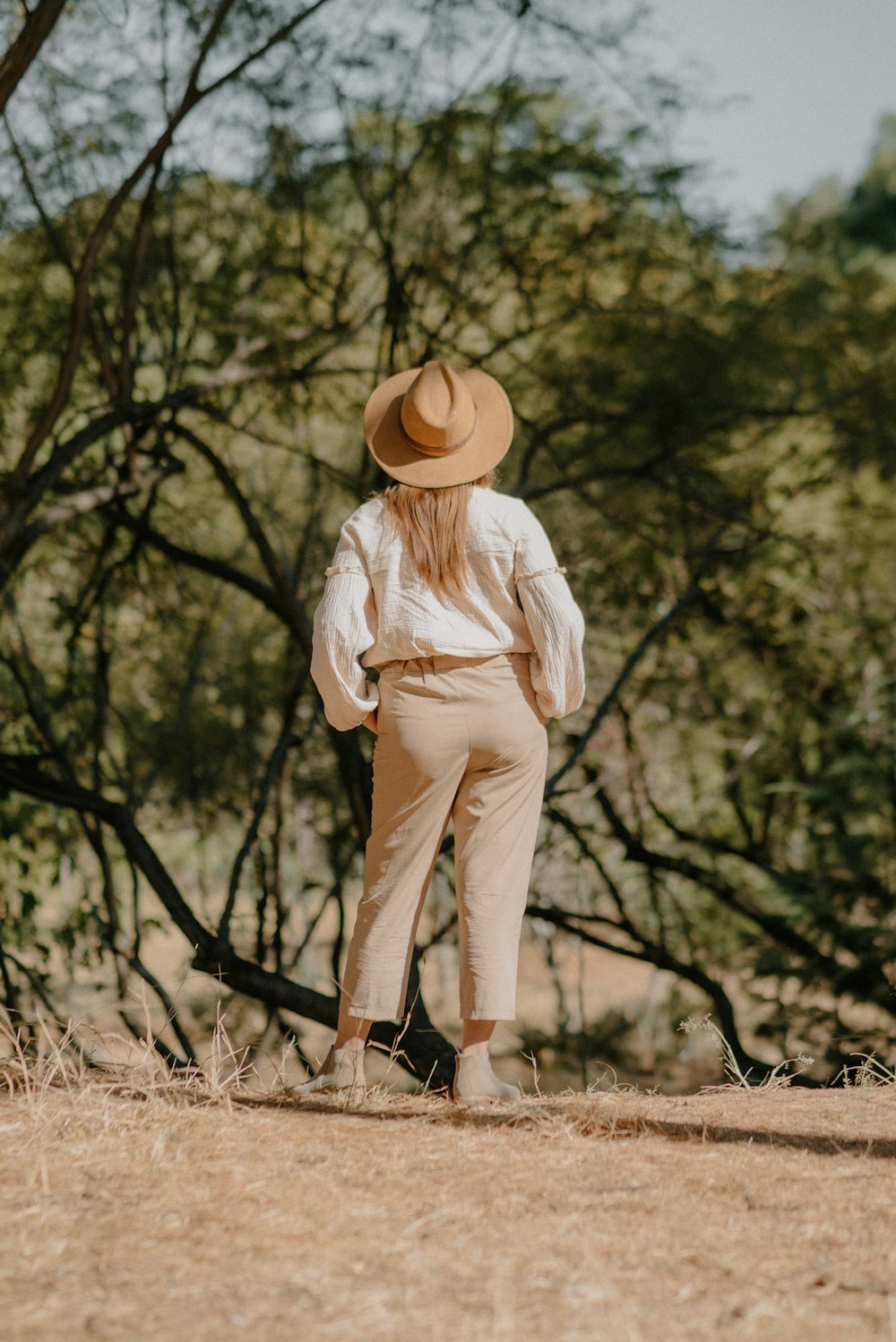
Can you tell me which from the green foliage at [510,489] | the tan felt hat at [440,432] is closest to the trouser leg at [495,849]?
the tan felt hat at [440,432]

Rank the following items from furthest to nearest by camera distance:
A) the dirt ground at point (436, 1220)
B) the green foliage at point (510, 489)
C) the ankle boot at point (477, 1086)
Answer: the green foliage at point (510, 489) < the ankle boot at point (477, 1086) < the dirt ground at point (436, 1220)

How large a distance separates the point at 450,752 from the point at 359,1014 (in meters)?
0.61

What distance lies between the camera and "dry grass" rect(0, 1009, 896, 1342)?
1632 mm

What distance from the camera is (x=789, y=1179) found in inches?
87.7

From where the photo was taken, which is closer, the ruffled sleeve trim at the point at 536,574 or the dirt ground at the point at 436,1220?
the dirt ground at the point at 436,1220

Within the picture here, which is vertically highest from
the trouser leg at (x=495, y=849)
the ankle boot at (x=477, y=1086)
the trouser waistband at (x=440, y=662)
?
the trouser waistband at (x=440, y=662)

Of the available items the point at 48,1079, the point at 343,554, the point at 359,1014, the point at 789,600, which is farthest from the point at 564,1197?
the point at 789,600

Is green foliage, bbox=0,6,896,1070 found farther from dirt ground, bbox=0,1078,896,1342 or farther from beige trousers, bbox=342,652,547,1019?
Answer: dirt ground, bbox=0,1078,896,1342

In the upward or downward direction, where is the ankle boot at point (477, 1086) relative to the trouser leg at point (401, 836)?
downward

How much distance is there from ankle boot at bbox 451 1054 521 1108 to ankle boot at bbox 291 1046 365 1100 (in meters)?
0.21

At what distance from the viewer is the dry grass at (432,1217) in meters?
1.63

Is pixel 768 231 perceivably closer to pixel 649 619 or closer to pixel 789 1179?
pixel 649 619

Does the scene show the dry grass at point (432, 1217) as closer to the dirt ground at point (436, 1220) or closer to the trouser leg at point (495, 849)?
the dirt ground at point (436, 1220)

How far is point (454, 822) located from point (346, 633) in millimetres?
484
